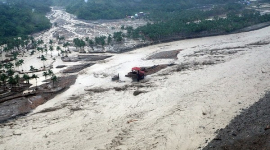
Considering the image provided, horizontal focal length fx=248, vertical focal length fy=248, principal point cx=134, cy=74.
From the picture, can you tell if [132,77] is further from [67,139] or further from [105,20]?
[105,20]

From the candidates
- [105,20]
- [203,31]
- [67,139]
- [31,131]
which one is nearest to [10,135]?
[31,131]

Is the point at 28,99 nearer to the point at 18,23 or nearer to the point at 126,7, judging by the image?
the point at 18,23

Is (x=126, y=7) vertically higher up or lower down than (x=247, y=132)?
higher up

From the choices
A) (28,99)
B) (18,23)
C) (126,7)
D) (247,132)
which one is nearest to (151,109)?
(247,132)

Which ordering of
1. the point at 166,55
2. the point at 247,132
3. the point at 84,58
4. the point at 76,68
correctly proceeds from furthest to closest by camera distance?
the point at 84,58 < the point at 166,55 < the point at 76,68 < the point at 247,132

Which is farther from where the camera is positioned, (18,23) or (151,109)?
(18,23)

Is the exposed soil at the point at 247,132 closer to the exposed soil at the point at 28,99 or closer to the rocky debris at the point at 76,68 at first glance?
the exposed soil at the point at 28,99

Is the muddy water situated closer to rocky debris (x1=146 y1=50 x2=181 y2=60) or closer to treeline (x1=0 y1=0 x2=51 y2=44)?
rocky debris (x1=146 y1=50 x2=181 y2=60)
